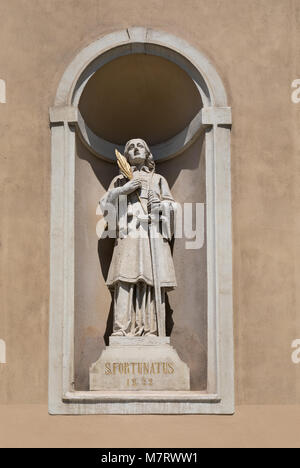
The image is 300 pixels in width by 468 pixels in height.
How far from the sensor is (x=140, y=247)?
417 inches

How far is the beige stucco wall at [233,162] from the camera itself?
9.99 metres

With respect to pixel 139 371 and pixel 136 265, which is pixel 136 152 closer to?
pixel 136 265

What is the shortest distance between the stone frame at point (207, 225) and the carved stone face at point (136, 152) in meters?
0.41

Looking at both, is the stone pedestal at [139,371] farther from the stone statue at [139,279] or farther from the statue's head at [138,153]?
the statue's head at [138,153]

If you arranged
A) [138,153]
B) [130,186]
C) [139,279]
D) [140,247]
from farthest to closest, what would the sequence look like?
[138,153] < [130,186] < [140,247] < [139,279]

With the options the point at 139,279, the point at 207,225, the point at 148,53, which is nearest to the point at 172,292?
the point at 139,279


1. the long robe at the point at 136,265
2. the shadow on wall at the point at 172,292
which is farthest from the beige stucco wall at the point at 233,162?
the long robe at the point at 136,265

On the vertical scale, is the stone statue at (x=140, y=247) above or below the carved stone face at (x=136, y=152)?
below

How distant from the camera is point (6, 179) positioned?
33.9 ft

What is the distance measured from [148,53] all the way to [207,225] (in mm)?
1829

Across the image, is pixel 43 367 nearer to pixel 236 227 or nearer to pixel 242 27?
pixel 236 227

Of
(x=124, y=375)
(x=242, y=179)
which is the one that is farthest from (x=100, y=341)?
(x=242, y=179)

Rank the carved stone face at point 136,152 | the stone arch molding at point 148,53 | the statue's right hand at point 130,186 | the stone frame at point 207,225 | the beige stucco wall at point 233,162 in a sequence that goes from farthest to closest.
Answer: the carved stone face at point 136,152 → the statue's right hand at point 130,186 → the stone arch molding at point 148,53 → the beige stucco wall at point 233,162 → the stone frame at point 207,225
